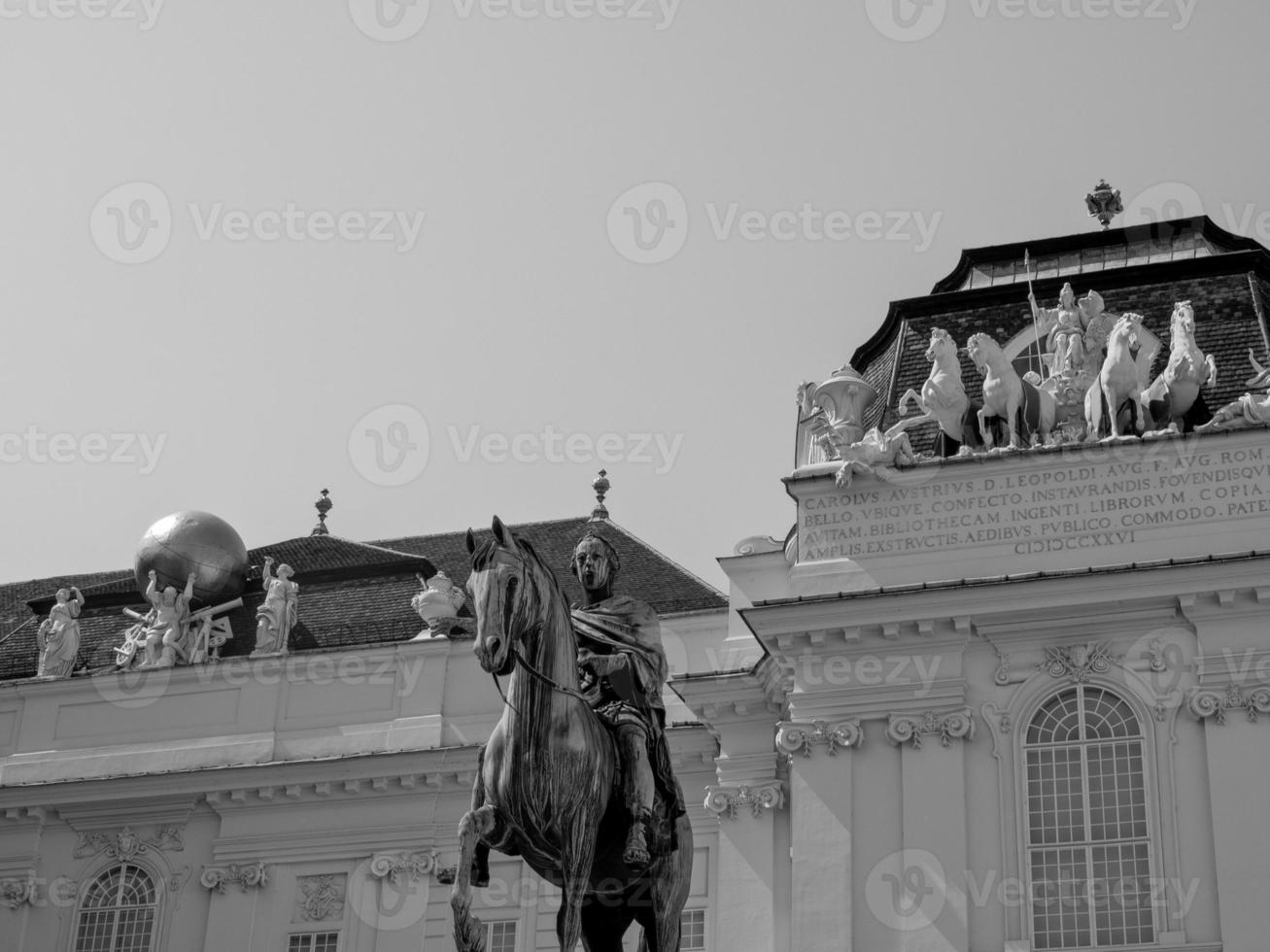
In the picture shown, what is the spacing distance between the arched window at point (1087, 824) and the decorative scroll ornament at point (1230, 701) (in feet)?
2.35

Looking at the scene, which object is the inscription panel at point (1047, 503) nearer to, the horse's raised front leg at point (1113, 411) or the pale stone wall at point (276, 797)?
the horse's raised front leg at point (1113, 411)

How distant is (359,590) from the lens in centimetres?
3180

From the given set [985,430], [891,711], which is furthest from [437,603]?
[985,430]

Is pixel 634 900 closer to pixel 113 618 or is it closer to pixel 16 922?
pixel 16 922

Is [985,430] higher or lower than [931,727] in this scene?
higher

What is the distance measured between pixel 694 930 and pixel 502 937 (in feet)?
8.05

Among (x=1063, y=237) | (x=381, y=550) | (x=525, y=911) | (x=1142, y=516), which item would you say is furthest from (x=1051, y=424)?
(x=381, y=550)

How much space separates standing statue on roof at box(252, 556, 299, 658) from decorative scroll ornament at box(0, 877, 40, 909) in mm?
4295

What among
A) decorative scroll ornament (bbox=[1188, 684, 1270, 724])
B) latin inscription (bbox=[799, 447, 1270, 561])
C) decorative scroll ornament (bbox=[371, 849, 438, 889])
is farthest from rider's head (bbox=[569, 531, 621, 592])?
decorative scroll ornament (bbox=[371, 849, 438, 889])

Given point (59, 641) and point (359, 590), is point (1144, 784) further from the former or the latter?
point (59, 641)

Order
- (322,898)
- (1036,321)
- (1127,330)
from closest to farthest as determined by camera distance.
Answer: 1. (1127,330)
2. (1036,321)
3. (322,898)

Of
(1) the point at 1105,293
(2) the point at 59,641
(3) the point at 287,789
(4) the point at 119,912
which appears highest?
(1) the point at 1105,293

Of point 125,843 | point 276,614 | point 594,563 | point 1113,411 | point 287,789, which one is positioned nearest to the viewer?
point 594,563

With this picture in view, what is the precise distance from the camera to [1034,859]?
74.5 ft
